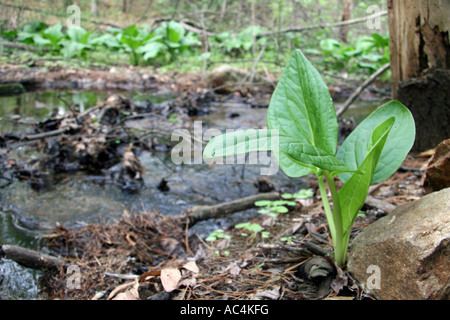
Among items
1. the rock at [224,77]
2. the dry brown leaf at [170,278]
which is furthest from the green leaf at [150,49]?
the dry brown leaf at [170,278]

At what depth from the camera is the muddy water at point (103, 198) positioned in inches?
94.2

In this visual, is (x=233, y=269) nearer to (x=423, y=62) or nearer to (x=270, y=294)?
(x=270, y=294)

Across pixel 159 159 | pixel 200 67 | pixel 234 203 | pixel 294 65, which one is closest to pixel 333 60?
pixel 200 67

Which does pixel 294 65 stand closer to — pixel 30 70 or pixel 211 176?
pixel 211 176

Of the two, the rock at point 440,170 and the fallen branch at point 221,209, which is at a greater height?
the rock at point 440,170

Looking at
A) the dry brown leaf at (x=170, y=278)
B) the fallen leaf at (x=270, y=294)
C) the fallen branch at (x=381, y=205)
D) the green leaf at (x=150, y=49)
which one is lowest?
the dry brown leaf at (x=170, y=278)

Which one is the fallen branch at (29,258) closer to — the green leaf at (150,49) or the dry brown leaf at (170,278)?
the dry brown leaf at (170,278)

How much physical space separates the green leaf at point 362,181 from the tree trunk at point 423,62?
1613mm

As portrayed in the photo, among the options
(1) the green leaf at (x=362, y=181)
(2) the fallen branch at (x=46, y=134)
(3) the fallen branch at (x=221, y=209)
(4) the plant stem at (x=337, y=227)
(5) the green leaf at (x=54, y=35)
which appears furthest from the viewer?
(5) the green leaf at (x=54, y=35)

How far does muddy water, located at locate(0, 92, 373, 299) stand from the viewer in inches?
94.2

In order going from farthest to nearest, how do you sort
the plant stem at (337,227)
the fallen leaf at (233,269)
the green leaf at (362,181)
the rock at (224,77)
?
the rock at (224,77) → the fallen leaf at (233,269) → the plant stem at (337,227) → the green leaf at (362,181)

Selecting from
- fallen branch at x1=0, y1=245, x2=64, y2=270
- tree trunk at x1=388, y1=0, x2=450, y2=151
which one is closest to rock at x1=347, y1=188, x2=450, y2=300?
fallen branch at x1=0, y1=245, x2=64, y2=270

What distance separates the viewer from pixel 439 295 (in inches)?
39.8

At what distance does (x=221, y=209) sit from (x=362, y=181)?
150 cm
